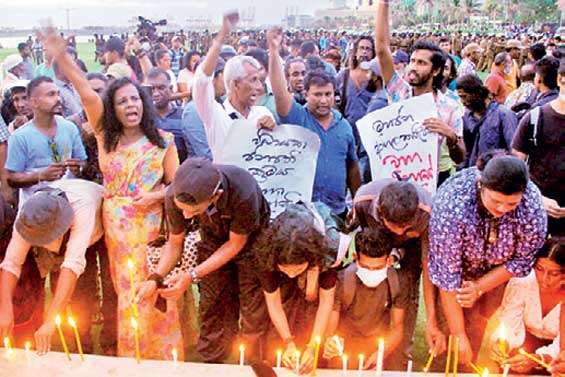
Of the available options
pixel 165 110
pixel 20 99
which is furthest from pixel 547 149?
pixel 20 99

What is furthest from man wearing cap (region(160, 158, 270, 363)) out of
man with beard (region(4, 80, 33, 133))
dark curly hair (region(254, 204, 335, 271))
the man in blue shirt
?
man with beard (region(4, 80, 33, 133))

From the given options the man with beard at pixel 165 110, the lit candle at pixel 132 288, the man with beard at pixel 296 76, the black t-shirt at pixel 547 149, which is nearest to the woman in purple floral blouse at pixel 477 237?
the black t-shirt at pixel 547 149

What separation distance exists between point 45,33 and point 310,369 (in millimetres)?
2454

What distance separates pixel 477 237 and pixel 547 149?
4.99 feet

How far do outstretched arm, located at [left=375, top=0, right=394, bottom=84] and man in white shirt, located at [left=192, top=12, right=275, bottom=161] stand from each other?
92 cm

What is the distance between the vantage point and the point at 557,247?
10.2 feet

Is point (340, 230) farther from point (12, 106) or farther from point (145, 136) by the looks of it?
point (12, 106)

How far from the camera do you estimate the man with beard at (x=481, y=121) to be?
4.84 m

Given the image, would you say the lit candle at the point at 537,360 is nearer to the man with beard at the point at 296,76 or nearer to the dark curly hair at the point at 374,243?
the dark curly hair at the point at 374,243

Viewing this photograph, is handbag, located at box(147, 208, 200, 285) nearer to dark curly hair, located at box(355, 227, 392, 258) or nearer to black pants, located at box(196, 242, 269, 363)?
black pants, located at box(196, 242, 269, 363)

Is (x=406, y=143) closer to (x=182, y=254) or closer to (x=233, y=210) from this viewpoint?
(x=233, y=210)

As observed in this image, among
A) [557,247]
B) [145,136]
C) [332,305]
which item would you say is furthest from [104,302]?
[557,247]

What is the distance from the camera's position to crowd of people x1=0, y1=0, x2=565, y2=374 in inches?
118

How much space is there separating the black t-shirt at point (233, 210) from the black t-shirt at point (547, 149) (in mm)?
1963
